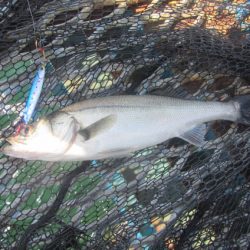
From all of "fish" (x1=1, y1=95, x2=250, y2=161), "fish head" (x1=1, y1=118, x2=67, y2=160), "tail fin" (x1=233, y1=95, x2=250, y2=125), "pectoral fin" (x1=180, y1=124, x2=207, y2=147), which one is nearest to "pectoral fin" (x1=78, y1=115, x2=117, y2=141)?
"fish" (x1=1, y1=95, x2=250, y2=161)

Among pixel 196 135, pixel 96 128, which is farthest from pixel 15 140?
pixel 196 135

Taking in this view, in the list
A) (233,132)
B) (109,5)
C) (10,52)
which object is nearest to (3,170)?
(10,52)

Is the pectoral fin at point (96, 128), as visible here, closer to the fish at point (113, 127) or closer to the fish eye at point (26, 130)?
the fish at point (113, 127)

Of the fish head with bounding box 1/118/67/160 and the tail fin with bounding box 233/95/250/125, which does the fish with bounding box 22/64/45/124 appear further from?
the tail fin with bounding box 233/95/250/125

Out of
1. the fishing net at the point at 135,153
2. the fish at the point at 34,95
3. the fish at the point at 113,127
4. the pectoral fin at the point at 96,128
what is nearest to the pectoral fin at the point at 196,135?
the fish at the point at 113,127

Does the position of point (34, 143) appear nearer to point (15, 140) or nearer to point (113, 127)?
point (15, 140)

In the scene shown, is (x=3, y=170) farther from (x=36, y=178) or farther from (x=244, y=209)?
(x=244, y=209)
